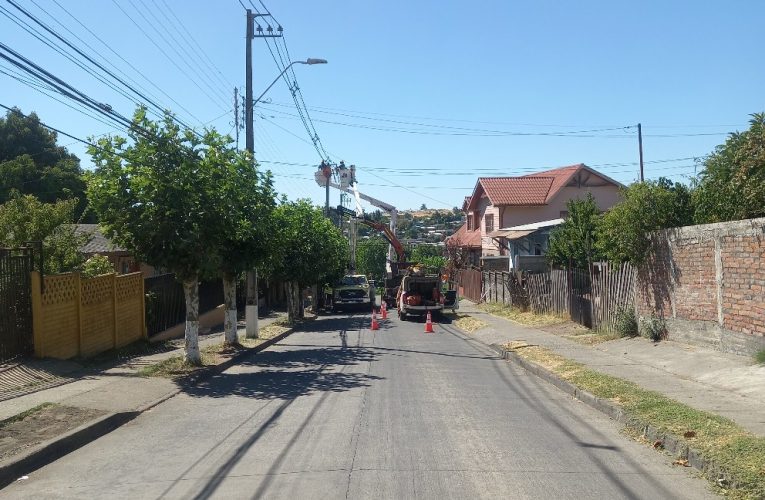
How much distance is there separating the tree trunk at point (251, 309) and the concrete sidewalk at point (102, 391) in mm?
6306

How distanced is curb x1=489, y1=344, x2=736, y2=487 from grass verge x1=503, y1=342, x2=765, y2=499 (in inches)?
1.9

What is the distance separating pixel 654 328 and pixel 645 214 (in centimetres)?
261

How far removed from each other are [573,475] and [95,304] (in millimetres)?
12284

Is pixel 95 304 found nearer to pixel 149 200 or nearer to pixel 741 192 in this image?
pixel 149 200

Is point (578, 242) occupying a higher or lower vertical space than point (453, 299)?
higher

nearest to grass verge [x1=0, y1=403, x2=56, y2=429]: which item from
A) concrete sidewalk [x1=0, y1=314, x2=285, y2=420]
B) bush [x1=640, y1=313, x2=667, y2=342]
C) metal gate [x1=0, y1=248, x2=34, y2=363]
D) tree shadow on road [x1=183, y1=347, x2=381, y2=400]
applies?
concrete sidewalk [x1=0, y1=314, x2=285, y2=420]

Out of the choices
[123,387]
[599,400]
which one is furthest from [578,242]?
[123,387]

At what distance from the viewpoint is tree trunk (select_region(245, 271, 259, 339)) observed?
21.8 meters

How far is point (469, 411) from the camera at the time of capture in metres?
10.2


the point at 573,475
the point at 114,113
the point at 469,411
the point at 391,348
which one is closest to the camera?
the point at 573,475

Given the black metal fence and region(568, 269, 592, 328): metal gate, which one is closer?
the black metal fence

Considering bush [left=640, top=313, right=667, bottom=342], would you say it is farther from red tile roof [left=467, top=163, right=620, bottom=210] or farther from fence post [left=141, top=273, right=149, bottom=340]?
red tile roof [left=467, top=163, right=620, bottom=210]

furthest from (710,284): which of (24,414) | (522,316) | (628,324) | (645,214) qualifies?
(522,316)

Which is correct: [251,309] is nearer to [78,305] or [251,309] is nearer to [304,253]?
[78,305]
